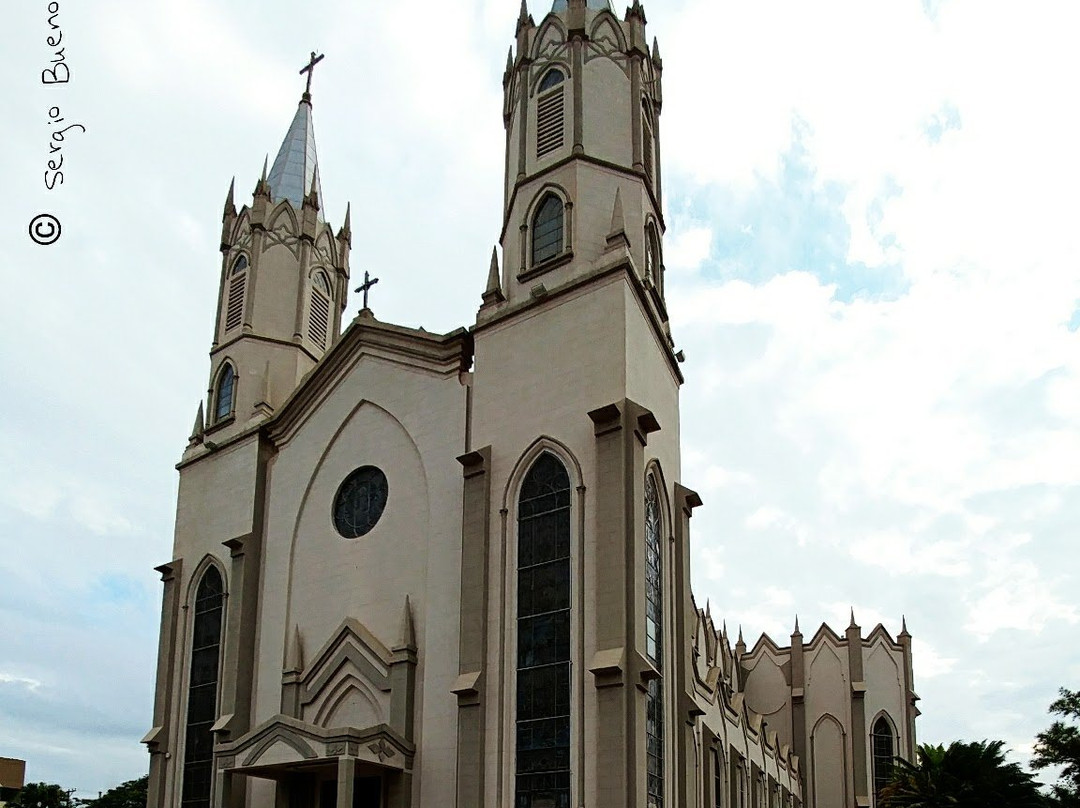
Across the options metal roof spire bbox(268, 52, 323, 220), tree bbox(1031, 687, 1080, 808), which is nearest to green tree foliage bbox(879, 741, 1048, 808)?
tree bbox(1031, 687, 1080, 808)

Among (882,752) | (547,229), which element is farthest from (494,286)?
(882,752)

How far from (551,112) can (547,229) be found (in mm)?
2996

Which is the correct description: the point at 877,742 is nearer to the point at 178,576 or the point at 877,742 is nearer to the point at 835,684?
the point at 835,684

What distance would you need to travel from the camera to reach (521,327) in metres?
23.7

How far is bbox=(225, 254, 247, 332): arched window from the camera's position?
31.5m

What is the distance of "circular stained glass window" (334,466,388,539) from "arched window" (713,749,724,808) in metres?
11.8

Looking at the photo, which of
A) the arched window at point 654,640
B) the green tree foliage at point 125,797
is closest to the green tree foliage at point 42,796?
the green tree foliage at point 125,797

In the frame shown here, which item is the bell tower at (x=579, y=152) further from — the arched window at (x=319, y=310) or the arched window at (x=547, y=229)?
the arched window at (x=319, y=310)

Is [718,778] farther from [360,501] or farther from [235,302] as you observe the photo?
[235,302]

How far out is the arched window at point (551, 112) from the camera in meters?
25.8

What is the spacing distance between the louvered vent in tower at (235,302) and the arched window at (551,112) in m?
9.90

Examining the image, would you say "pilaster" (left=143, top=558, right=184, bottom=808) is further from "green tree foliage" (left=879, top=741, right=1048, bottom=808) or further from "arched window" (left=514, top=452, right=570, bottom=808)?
"green tree foliage" (left=879, top=741, right=1048, bottom=808)

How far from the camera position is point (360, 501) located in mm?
26000

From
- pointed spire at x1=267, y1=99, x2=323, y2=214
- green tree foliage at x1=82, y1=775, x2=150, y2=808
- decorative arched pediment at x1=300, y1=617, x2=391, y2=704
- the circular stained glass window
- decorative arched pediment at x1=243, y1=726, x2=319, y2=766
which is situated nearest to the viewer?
decorative arched pediment at x1=243, y1=726, x2=319, y2=766
